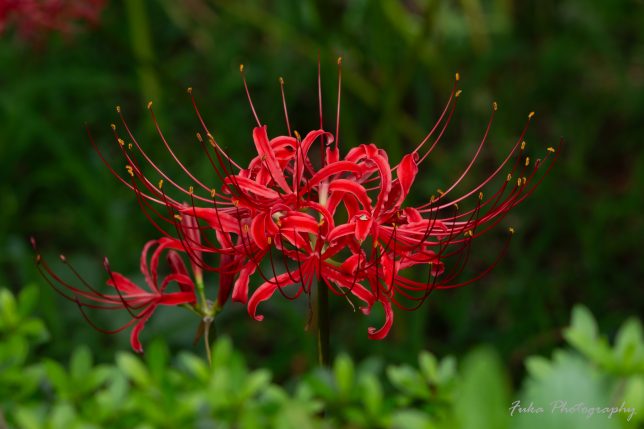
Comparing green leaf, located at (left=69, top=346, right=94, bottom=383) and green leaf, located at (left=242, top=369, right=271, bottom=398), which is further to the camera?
green leaf, located at (left=69, top=346, right=94, bottom=383)

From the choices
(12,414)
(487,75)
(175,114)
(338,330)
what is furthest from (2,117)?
(12,414)

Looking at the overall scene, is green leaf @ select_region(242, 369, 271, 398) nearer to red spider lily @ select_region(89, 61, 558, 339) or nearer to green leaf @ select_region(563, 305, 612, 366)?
red spider lily @ select_region(89, 61, 558, 339)

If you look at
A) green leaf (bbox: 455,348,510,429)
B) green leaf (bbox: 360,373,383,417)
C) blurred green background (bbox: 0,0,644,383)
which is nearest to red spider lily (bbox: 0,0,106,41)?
blurred green background (bbox: 0,0,644,383)

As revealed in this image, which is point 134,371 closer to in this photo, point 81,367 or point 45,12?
point 81,367

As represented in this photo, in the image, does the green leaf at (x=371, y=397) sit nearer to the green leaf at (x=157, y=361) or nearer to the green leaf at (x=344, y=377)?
the green leaf at (x=344, y=377)

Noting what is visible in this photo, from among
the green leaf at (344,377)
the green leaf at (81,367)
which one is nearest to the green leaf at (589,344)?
the green leaf at (344,377)

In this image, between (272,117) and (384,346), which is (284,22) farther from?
(384,346)

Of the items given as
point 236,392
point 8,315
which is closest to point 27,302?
point 8,315
